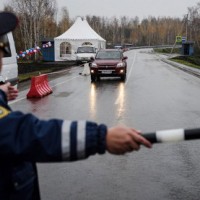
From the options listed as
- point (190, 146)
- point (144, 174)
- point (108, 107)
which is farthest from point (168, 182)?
point (108, 107)

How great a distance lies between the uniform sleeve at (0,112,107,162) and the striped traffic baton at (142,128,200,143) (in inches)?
11.1

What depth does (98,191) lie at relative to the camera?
539 cm

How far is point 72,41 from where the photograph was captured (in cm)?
4953

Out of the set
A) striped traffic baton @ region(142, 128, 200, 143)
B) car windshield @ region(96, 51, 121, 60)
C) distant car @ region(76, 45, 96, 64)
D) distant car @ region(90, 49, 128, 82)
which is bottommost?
distant car @ region(76, 45, 96, 64)

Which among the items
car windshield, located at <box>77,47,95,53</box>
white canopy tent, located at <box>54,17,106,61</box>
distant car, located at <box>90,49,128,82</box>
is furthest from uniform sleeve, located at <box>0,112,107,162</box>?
white canopy tent, located at <box>54,17,106,61</box>

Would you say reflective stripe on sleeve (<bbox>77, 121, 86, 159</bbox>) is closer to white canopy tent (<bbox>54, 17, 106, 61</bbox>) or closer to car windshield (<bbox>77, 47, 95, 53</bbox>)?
car windshield (<bbox>77, 47, 95, 53</bbox>)

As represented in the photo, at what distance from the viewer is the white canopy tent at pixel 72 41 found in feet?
163

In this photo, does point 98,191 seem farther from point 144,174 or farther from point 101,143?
point 101,143

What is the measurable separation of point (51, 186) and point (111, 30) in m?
170

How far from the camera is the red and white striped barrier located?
16.2 m

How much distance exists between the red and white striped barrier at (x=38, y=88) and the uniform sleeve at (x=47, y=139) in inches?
562

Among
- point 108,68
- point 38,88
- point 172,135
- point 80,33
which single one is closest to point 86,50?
point 80,33

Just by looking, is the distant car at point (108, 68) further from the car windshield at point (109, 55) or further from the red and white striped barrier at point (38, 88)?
the red and white striped barrier at point (38, 88)

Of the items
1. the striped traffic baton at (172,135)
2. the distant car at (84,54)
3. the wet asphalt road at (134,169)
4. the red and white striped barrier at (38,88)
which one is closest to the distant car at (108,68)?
the red and white striped barrier at (38,88)
